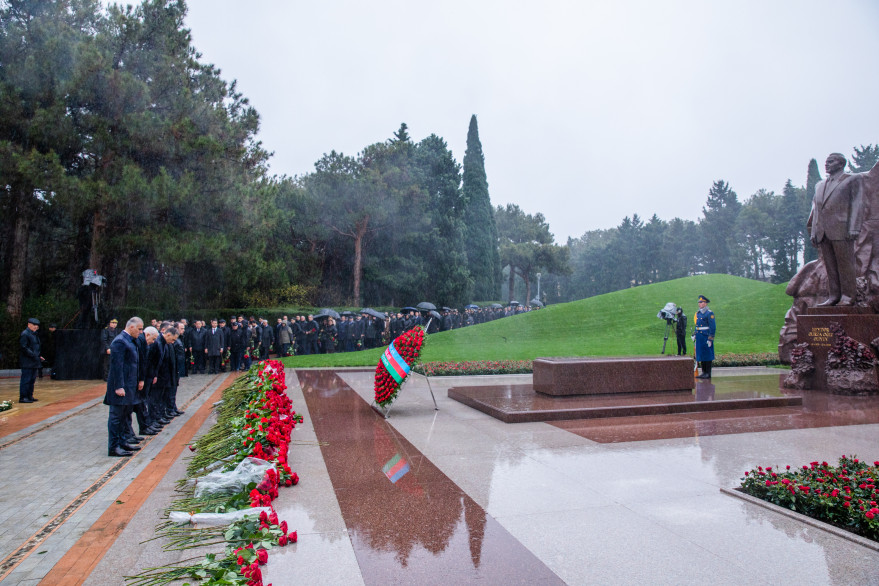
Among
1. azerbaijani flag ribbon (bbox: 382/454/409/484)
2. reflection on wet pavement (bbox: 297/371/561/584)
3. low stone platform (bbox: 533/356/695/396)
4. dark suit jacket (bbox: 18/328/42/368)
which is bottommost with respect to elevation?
reflection on wet pavement (bbox: 297/371/561/584)

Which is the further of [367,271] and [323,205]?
[367,271]

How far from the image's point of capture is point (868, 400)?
9.33 m

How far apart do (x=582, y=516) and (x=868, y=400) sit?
324 inches

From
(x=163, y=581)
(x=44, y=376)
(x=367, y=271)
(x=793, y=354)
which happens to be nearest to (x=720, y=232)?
(x=367, y=271)

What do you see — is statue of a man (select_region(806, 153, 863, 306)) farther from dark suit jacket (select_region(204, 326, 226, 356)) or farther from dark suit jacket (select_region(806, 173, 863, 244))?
dark suit jacket (select_region(204, 326, 226, 356))

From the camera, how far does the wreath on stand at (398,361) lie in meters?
7.79

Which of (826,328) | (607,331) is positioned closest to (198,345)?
(826,328)

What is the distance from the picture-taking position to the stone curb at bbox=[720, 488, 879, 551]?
349cm

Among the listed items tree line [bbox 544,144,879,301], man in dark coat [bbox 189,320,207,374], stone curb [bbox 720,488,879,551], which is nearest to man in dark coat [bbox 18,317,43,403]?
man in dark coat [bbox 189,320,207,374]

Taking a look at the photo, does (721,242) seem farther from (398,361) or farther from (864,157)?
(398,361)

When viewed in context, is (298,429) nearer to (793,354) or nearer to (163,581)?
(163,581)

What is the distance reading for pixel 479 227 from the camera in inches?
1876

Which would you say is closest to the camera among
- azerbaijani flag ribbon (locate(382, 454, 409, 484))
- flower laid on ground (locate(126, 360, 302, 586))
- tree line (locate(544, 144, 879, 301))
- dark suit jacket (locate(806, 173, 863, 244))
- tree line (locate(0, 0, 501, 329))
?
flower laid on ground (locate(126, 360, 302, 586))

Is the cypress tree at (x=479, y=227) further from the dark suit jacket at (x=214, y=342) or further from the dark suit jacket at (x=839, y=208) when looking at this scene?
the dark suit jacket at (x=839, y=208)
